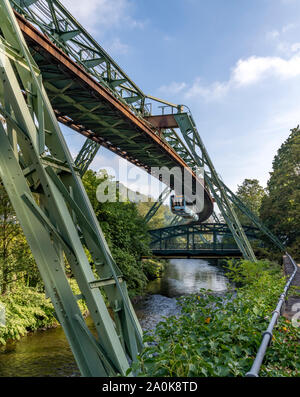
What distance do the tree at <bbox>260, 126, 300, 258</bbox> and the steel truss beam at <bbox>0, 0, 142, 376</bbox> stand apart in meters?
19.7

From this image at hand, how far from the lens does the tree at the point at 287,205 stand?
21.8 m

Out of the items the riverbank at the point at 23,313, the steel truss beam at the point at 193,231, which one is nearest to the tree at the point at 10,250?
the riverbank at the point at 23,313

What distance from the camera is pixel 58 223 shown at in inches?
134

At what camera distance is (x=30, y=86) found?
13.0ft

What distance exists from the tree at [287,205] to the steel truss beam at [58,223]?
19.7 metres

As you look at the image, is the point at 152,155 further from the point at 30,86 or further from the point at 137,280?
the point at 30,86

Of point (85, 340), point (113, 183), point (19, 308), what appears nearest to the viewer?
point (85, 340)

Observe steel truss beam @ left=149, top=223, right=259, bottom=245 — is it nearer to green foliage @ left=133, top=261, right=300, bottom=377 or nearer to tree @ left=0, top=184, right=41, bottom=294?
tree @ left=0, top=184, right=41, bottom=294

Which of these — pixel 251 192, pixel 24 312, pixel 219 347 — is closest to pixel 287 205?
pixel 24 312

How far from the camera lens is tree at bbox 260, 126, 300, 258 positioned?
21.8 m

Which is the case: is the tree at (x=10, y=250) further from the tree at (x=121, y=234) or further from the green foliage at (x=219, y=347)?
the green foliage at (x=219, y=347)

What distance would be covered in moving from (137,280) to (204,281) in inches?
411

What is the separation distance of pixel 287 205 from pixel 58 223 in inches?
861
